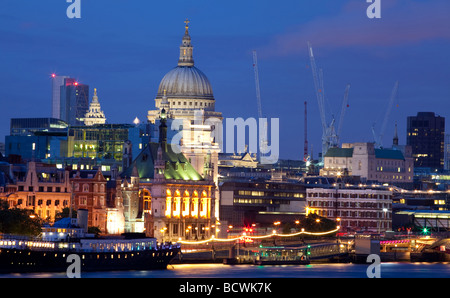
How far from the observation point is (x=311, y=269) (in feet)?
A: 466

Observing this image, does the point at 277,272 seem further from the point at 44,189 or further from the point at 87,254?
the point at 44,189

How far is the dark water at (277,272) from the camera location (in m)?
124

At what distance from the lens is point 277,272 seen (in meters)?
135

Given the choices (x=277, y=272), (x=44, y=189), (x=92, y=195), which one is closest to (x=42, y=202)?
(x=44, y=189)

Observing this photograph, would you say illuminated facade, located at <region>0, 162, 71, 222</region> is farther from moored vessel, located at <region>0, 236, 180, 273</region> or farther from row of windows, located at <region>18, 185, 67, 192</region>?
moored vessel, located at <region>0, 236, 180, 273</region>

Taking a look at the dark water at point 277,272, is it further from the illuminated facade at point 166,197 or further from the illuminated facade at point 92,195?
the illuminated facade at point 92,195

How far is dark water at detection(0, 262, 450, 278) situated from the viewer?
124500 millimetres

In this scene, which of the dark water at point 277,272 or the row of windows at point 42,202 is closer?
the dark water at point 277,272

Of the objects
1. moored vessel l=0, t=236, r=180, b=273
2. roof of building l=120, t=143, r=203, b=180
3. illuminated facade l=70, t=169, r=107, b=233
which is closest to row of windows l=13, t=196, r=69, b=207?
illuminated facade l=70, t=169, r=107, b=233

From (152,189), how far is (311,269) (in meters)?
33.6

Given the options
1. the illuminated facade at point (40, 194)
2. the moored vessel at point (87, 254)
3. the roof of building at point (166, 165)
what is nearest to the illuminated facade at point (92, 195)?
A: the illuminated facade at point (40, 194)

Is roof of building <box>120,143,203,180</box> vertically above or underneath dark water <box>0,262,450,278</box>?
above
